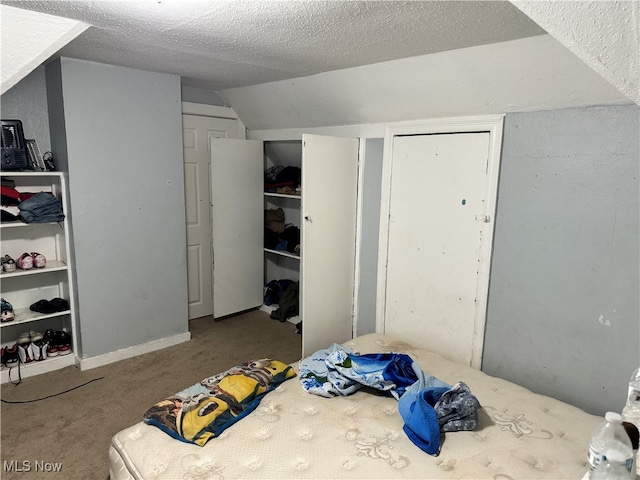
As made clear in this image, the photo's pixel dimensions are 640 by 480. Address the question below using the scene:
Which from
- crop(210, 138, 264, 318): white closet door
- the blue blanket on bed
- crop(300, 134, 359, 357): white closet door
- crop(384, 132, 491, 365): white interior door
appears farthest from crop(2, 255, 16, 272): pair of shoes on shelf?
crop(384, 132, 491, 365): white interior door

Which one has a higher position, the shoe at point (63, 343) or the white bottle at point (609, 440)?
the white bottle at point (609, 440)

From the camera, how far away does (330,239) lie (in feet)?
10.0

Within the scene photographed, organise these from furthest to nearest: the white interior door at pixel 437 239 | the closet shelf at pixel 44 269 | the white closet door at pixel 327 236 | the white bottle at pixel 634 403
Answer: the white closet door at pixel 327 236, the closet shelf at pixel 44 269, the white interior door at pixel 437 239, the white bottle at pixel 634 403

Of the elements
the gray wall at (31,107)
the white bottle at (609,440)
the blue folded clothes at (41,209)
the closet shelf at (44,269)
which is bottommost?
the closet shelf at (44,269)

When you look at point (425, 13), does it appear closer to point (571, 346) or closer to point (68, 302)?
point (571, 346)

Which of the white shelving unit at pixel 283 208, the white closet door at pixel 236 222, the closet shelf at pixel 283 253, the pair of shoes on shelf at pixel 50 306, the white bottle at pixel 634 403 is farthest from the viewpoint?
the white shelving unit at pixel 283 208

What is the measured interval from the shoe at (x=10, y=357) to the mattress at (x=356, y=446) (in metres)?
1.68

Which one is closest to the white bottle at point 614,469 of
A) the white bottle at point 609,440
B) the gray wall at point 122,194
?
the white bottle at point 609,440

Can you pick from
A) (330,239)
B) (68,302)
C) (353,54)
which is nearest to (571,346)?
(330,239)

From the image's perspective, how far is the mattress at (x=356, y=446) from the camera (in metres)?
1.55

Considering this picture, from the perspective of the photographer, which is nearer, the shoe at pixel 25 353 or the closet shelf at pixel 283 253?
the shoe at pixel 25 353

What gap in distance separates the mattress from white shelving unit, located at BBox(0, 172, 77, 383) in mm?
1644

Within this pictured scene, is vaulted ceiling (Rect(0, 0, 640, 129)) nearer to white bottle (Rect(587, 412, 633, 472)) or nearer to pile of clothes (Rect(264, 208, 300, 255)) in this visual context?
white bottle (Rect(587, 412, 633, 472))

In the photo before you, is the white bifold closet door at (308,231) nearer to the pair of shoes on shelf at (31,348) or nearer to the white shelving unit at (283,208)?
the white shelving unit at (283,208)
